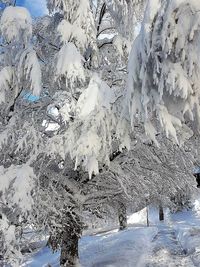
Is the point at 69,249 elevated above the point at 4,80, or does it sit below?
below

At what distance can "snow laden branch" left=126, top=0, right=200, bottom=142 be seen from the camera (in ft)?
15.1

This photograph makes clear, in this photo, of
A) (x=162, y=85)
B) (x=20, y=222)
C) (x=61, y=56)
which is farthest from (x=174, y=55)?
(x=20, y=222)

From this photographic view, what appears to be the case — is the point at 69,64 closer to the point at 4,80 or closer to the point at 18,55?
the point at 18,55

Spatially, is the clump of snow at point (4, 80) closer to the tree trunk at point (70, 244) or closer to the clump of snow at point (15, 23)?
the clump of snow at point (15, 23)

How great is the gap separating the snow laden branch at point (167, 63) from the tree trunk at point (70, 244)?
6003 millimetres

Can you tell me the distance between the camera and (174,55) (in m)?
4.91

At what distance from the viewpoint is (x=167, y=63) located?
16.0 feet

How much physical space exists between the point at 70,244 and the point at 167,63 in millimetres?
7293

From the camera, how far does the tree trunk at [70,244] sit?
34.8 feet

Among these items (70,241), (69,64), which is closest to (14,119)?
(69,64)

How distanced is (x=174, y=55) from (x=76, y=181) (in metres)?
5.85

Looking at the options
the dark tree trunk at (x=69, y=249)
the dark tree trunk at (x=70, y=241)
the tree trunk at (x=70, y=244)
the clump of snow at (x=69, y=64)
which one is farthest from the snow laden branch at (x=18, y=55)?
the dark tree trunk at (x=69, y=249)

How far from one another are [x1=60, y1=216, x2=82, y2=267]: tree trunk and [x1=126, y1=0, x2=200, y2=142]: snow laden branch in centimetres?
600

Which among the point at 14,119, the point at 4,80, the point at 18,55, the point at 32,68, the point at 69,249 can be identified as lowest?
the point at 69,249
